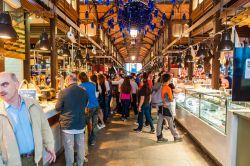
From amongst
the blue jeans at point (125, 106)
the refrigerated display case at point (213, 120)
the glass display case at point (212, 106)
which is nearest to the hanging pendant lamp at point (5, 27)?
the refrigerated display case at point (213, 120)

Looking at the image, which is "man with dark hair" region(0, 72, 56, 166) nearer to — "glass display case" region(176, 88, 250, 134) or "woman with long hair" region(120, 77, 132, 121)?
"glass display case" region(176, 88, 250, 134)

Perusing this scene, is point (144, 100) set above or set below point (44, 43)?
below

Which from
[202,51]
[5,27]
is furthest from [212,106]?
[5,27]

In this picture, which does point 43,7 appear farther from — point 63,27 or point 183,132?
point 183,132

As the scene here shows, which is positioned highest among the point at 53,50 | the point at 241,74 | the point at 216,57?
the point at 53,50

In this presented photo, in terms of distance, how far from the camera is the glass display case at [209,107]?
5142mm

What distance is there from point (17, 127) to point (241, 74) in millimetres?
2875

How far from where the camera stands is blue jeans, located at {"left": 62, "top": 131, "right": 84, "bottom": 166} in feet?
15.6

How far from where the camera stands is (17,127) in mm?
2635

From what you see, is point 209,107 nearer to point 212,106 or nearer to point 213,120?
point 212,106

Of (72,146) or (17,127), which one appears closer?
(17,127)

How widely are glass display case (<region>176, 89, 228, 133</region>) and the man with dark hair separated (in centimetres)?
341

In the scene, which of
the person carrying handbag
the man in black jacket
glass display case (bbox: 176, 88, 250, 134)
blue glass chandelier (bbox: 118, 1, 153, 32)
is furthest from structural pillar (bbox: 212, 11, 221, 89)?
the man in black jacket

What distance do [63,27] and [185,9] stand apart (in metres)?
7.97
